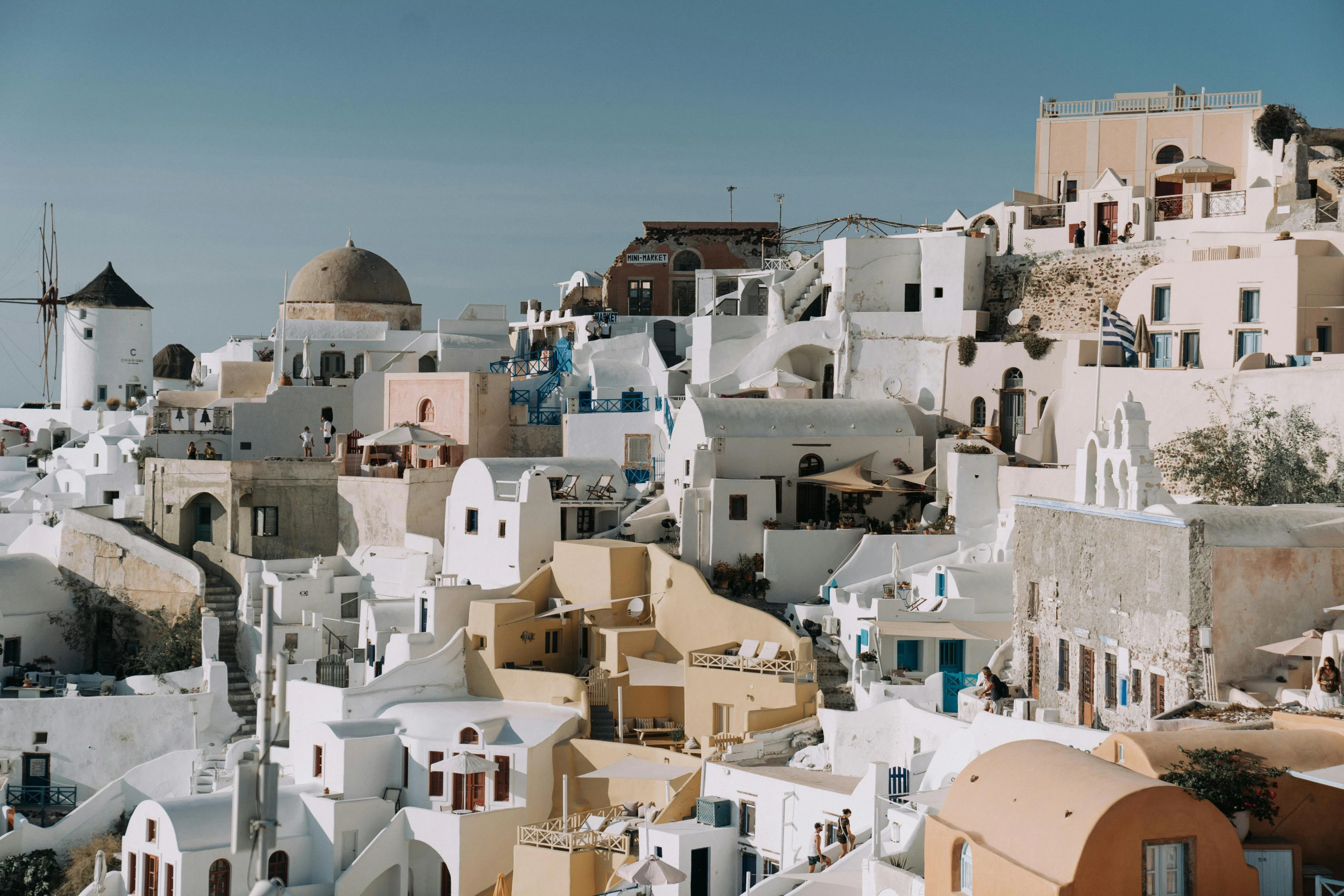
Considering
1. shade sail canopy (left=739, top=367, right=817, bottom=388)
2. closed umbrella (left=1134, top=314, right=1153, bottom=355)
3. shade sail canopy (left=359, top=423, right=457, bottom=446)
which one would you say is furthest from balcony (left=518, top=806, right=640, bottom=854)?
shade sail canopy (left=739, top=367, right=817, bottom=388)

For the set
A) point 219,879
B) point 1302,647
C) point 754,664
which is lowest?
point 219,879

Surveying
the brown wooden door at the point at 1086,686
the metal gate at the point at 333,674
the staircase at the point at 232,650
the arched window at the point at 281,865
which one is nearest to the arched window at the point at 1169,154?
the brown wooden door at the point at 1086,686

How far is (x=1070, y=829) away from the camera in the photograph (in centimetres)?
1389

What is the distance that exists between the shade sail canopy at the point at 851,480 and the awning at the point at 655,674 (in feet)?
19.4

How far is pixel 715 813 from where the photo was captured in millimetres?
24578

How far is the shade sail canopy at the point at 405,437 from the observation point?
39.0m

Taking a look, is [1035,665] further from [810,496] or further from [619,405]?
[619,405]

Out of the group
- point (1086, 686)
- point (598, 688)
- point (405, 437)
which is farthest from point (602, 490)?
point (1086, 686)

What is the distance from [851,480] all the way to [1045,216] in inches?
433

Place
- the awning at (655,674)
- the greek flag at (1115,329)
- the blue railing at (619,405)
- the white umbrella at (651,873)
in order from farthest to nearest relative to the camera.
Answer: the blue railing at (619,405) → the awning at (655,674) → the greek flag at (1115,329) → the white umbrella at (651,873)

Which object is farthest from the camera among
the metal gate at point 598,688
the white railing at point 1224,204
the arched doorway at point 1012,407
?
the white railing at point 1224,204

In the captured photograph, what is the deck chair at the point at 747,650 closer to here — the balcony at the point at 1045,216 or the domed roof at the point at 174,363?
the balcony at the point at 1045,216

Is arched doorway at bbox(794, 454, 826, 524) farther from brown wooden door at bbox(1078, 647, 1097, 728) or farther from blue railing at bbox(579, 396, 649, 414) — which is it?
brown wooden door at bbox(1078, 647, 1097, 728)

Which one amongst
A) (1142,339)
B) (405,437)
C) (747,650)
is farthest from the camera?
(405,437)
